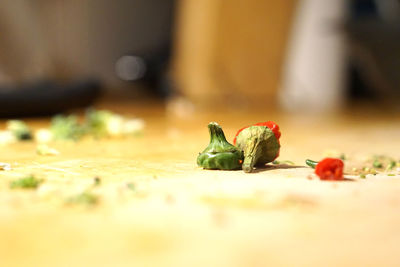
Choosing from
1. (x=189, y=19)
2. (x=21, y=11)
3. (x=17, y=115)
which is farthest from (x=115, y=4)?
(x=17, y=115)

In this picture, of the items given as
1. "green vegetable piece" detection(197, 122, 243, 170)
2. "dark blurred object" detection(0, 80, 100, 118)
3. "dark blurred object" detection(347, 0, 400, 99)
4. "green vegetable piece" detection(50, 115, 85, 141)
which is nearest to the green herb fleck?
"green vegetable piece" detection(197, 122, 243, 170)

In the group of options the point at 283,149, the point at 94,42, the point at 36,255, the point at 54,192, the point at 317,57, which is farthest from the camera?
the point at 94,42

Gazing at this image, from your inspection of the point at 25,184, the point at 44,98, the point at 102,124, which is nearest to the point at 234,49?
the point at 44,98

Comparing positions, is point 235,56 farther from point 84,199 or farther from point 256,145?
point 84,199

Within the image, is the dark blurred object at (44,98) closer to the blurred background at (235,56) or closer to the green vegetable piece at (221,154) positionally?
the blurred background at (235,56)

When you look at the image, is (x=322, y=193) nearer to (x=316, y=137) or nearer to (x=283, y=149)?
(x=283, y=149)

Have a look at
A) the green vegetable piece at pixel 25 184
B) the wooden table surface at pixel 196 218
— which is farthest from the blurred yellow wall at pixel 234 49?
the green vegetable piece at pixel 25 184

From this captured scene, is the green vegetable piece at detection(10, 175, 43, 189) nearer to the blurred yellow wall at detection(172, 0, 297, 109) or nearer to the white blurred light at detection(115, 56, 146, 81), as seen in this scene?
the blurred yellow wall at detection(172, 0, 297, 109)
